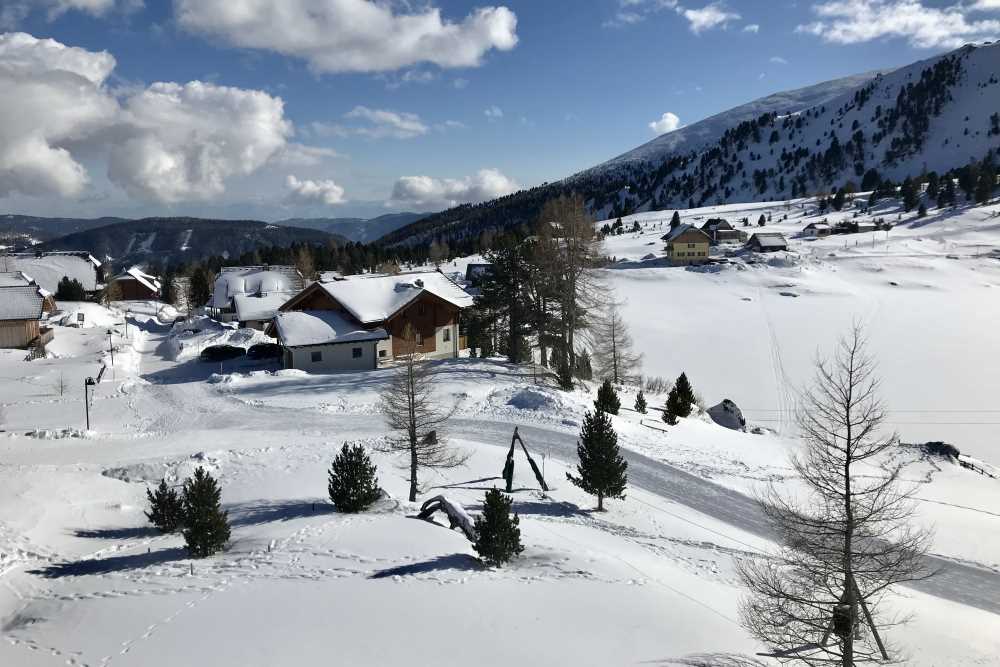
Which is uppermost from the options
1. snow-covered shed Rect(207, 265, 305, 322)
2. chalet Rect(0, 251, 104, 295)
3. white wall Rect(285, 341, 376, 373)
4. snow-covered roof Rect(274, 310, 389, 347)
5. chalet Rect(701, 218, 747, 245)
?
chalet Rect(701, 218, 747, 245)

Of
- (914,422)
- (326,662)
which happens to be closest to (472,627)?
(326,662)

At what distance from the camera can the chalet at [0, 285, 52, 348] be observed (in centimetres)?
4816

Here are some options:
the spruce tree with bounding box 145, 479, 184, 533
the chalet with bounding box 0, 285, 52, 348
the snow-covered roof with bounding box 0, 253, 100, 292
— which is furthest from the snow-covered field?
the snow-covered roof with bounding box 0, 253, 100, 292

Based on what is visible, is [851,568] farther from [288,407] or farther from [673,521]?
[288,407]

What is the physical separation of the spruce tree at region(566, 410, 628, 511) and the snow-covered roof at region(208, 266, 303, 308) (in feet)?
206

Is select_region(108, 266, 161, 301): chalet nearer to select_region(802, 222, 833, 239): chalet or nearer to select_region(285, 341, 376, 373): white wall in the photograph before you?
select_region(285, 341, 376, 373): white wall

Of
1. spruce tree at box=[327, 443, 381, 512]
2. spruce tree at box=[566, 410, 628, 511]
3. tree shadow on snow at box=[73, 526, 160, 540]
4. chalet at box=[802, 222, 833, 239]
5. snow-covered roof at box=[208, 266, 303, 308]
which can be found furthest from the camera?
chalet at box=[802, 222, 833, 239]

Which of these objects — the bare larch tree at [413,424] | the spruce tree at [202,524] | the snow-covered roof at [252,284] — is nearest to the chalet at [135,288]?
the snow-covered roof at [252,284]

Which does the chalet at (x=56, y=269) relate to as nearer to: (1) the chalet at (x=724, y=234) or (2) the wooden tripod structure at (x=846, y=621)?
(2) the wooden tripod structure at (x=846, y=621)

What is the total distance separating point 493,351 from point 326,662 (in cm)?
3623

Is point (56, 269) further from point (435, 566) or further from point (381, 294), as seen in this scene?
point (435, 566)

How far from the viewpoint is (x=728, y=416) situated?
121ft

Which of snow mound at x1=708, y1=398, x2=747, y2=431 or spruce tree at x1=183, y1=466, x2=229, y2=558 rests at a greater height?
spruce tree at x1=183, y1=466, x2=229, y2=558

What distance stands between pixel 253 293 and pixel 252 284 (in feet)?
16.4
